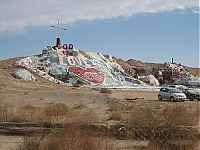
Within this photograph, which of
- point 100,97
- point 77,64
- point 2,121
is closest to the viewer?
point 2,121

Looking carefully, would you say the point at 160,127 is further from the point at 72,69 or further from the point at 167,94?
the point at 72,69

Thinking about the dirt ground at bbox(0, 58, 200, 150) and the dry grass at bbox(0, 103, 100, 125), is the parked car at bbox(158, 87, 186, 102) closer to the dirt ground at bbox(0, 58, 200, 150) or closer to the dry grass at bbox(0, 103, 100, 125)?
the dirt ground at bbox(0, 58, 200, 150)

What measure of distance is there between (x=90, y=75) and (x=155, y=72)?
1573 inches

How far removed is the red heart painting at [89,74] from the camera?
79.4 m

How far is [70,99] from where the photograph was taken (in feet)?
134

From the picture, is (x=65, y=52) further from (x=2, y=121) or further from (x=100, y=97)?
(x=2, y=121)

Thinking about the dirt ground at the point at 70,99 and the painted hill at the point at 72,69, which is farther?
the painted hill at the point at 72,69

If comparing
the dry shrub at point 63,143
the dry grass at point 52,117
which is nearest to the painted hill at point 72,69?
the dry grass at point 52,117

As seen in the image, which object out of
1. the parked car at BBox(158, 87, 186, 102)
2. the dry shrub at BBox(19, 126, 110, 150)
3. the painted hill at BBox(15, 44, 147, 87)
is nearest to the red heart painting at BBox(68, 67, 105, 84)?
the painted hill at BBox(15, 44, 147, 87)

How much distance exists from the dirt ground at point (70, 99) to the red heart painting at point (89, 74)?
844 centimetres

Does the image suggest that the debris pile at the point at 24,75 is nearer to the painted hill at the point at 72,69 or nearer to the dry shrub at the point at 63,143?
the painted hill at the point at 72,69

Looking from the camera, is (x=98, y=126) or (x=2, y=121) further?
(x=2, y=121)

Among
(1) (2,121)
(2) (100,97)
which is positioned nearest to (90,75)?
(2) (100,97)

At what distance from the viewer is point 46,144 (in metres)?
11.6
